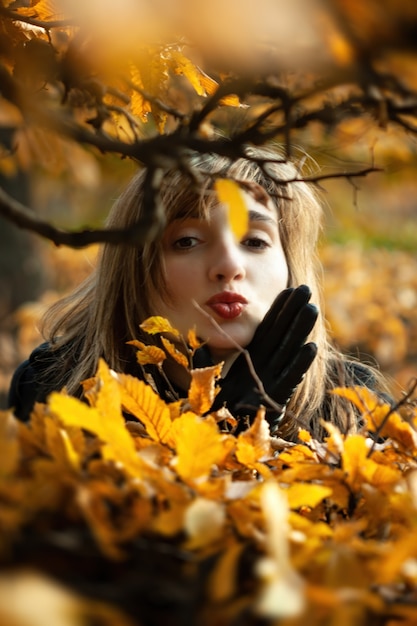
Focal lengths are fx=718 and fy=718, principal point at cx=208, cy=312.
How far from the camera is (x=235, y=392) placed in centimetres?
171

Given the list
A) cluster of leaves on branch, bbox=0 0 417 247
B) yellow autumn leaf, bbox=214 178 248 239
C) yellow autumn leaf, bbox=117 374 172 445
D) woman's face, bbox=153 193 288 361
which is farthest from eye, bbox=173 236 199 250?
yellow autumn leaf, bbox=214 178 248 239

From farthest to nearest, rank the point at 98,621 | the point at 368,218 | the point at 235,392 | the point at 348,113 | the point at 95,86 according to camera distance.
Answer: the point at 368,218, the point at 235,392, the point at 95,86, the point at 348,113, the point at 98,621

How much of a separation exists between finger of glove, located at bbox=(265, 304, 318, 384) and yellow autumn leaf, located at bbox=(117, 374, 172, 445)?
0.75m

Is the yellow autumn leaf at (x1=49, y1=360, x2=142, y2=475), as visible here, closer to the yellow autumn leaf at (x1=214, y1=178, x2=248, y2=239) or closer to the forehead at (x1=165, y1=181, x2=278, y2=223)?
the yellow autumn leaf at (x1=214, y1=178, x2=248, y2=239)

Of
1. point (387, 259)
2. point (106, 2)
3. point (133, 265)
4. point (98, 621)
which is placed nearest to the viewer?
point (98, 621)

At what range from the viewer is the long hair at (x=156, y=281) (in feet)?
6.02

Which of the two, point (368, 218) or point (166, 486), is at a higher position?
point (368, 218)

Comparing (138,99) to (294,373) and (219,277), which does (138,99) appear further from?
(294,373)

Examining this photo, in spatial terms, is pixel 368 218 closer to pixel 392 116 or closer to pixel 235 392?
pixel 235 392

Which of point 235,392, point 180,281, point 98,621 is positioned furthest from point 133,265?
point 98,621

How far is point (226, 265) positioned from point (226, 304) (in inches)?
3.7

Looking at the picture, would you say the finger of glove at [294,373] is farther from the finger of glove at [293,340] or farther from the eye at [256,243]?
the eye at [256,243]

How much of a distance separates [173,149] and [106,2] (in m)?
0.19

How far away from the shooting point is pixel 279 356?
1.71 meters
